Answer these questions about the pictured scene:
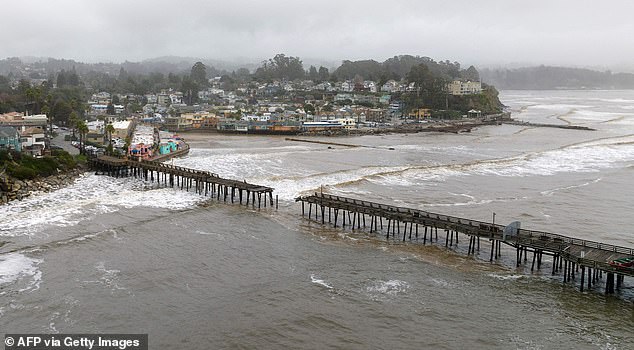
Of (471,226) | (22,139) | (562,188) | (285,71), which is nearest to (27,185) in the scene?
(22,139)

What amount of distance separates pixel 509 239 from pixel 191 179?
2633 cm

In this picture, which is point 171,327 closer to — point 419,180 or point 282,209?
point 282,209

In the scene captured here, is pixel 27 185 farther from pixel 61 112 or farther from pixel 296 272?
pixel 61 112

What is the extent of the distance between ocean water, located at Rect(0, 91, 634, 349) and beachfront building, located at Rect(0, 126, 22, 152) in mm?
6475

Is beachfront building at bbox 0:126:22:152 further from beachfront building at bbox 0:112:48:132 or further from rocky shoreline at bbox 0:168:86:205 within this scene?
beachfront building at bbox 0:112:48:132

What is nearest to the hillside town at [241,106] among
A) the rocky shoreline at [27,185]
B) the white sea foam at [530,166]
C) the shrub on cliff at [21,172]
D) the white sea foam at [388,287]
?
the shrub on cliff at [21,172]

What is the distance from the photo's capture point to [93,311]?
20438mm

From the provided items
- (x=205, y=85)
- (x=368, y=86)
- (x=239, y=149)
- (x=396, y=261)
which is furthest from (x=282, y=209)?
(x=205, y=85)

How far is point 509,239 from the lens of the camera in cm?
2553

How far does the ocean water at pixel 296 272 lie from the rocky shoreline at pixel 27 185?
3.64 feet

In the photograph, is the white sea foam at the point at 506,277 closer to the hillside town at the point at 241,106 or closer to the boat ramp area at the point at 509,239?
the boat ramp area at the point at 509,239

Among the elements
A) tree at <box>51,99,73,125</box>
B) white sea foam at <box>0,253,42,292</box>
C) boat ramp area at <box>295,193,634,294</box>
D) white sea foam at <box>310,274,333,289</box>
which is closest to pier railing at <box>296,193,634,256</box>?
boat ramp area at <box>295,193,634,294</box>

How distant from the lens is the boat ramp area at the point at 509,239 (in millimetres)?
22797

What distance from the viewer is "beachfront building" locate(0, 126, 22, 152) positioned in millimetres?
43844
